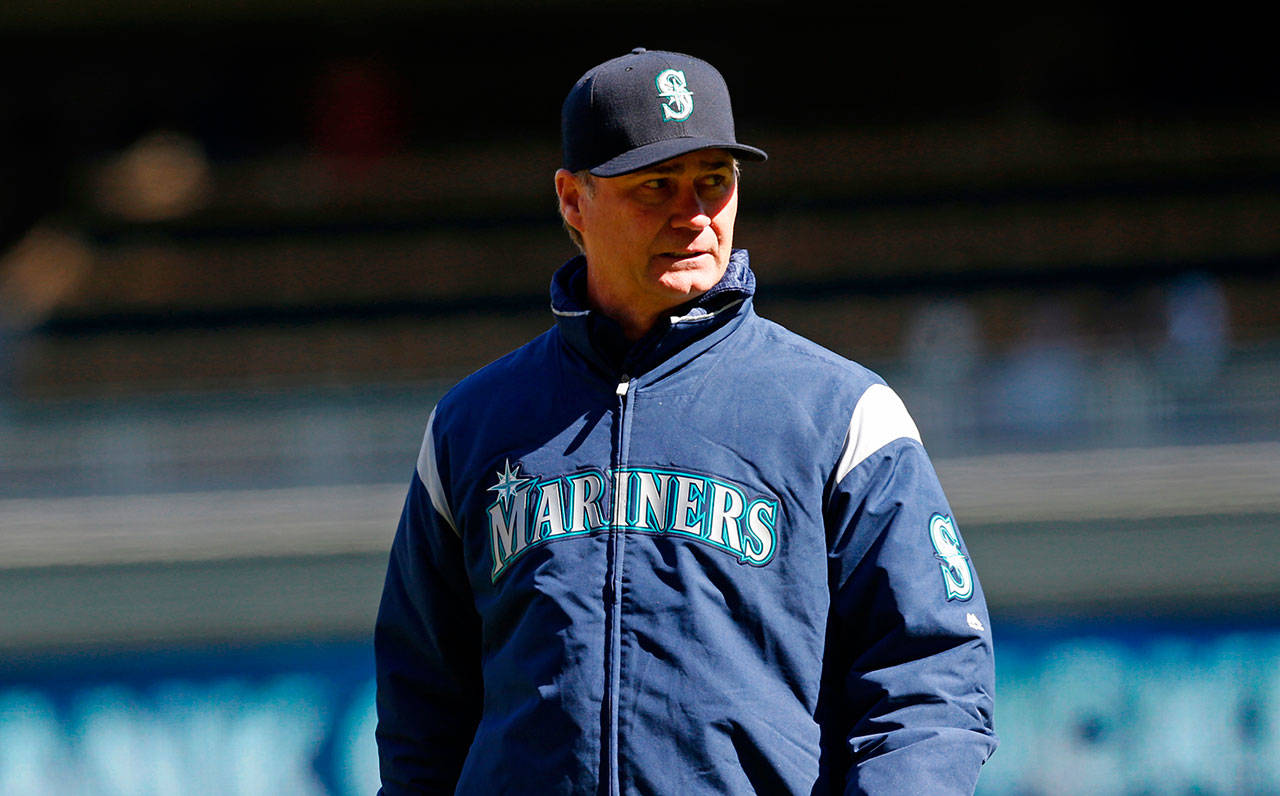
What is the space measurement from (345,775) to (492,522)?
3.56 metres

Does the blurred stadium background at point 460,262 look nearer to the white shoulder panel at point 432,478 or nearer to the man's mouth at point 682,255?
the white shoulder panel at point 432,478

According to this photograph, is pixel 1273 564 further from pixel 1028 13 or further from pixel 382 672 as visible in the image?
pixel 1028 13

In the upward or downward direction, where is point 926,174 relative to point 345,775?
upward

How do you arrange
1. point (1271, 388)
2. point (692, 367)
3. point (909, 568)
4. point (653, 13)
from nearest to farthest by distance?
1. point (909, 568)
2. point (692, 367)
3. point (1271, 388)
4. point (653, 13)

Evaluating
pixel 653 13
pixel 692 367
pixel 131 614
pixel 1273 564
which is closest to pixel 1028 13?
pixel 653 13

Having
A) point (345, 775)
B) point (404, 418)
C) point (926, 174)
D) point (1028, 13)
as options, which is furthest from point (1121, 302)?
point (345, 775)

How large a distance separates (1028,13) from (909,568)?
795 centimetres

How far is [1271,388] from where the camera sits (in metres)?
5.19

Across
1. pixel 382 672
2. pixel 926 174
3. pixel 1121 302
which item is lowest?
pixel 382 672

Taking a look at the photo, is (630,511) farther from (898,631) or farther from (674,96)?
(674,96)

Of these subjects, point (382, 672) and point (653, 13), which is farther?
point (653, 13)

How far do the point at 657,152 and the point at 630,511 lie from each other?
37 cm

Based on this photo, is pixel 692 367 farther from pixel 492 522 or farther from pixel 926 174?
pixel 926 174

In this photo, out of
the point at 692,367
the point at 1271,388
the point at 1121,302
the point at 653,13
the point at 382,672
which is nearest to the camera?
the point at 692,367
